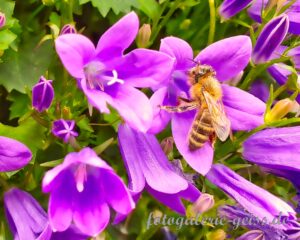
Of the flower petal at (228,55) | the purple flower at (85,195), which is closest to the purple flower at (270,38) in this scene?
the flower petal at (228,55)

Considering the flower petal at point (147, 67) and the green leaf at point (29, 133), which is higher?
the flower petal at point (147, 67)

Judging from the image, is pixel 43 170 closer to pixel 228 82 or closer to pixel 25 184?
pixel 25 184

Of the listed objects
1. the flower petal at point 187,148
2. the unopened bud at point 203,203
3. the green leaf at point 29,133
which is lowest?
the unopened bud at point 203,203

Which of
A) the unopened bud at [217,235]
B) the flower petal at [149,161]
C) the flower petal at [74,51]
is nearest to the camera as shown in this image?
the flower petal at [74,51]

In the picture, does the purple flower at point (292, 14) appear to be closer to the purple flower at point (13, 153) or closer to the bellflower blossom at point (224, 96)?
the bellflower blossom at point (224, 96)

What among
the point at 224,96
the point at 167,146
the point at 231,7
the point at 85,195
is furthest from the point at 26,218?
the point at 231,7

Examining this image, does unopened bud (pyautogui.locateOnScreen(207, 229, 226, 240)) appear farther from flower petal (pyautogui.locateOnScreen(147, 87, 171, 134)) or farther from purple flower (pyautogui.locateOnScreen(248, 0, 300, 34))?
purple flower (pyautogui.locateOnScreen(248, 0, 300, 34))
